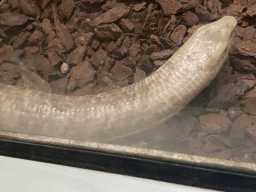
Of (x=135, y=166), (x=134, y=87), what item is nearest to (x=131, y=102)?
(x=134, y=87)

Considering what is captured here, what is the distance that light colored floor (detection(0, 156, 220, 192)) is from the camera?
85 cm

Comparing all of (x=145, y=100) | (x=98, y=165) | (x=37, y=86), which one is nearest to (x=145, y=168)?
(x=98, y=165)

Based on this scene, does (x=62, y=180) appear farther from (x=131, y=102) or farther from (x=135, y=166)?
(x=131, y=102)

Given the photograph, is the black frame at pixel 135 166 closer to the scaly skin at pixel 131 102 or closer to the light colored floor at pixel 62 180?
the light colored floor at pixel 62 180

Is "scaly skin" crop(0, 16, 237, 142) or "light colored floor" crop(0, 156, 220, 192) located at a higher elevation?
"scaly skin" crop(0, 16, 237, 142)

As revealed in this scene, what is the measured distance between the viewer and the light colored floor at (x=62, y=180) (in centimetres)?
85

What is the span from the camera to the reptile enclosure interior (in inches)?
33.3

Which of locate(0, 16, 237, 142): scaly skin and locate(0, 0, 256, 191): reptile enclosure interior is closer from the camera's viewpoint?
locate(0, 0, 256, 191): reptile enclosure interior

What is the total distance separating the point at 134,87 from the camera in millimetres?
1144

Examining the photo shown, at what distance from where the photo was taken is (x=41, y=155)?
2.93ft

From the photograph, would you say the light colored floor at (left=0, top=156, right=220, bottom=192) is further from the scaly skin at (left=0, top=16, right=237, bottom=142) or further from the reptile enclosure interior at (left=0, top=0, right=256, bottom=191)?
the scaly skin at (left=0, top=16, right=237, bottom=142)

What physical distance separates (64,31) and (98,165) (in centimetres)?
73

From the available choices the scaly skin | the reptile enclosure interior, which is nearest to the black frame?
the reptile enclosure interior

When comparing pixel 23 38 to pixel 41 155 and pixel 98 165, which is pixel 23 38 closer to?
pixel 41 155
